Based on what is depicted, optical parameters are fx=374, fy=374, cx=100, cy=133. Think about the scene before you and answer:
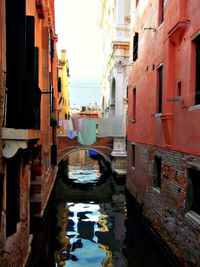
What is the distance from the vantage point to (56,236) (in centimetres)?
1059

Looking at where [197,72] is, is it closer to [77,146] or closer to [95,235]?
[95,235]

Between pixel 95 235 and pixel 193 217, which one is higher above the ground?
pixel 193 217

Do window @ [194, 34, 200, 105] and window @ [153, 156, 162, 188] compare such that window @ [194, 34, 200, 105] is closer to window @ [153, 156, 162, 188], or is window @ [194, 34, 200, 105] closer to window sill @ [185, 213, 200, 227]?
window sill @ [185, 213, 200, 227]

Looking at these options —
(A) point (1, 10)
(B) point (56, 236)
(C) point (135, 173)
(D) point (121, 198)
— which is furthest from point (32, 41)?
(D) point (121, 198)

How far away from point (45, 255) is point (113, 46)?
67.3 ft

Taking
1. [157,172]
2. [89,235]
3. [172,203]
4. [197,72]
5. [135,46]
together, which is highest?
[135,46]

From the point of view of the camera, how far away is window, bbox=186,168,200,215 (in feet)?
24.0

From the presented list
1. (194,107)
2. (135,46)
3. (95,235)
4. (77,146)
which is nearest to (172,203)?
(194,107)

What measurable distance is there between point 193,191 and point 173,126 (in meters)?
1.81

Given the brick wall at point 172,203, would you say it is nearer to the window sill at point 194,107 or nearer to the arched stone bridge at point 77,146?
the window sill at point 194,107

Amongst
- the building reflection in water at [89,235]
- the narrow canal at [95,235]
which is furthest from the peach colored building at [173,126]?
the building reflection in water at [89,235]

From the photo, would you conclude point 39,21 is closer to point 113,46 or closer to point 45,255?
point 45,255

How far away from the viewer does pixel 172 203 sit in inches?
339

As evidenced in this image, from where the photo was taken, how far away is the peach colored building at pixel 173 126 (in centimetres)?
730
